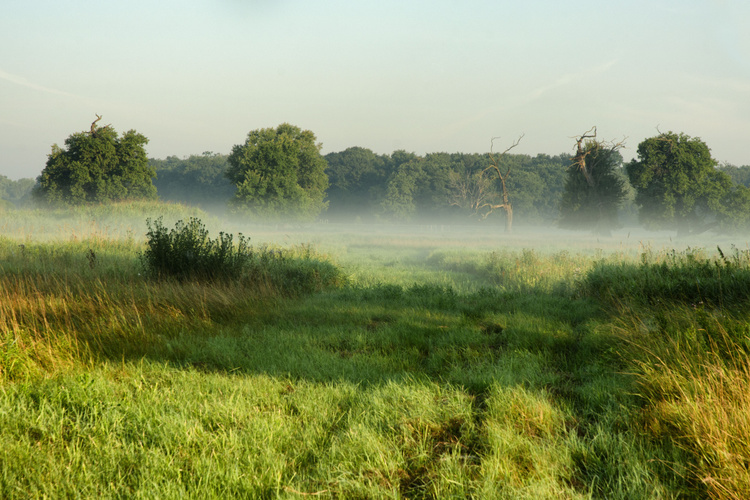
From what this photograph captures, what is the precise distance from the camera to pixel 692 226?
1278 inches

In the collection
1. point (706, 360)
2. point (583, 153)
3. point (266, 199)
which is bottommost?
point (706, 360)

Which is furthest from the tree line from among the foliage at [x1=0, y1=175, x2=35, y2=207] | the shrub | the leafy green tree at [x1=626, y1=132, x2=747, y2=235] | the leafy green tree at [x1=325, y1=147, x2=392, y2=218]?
the foliage at [x1=0, y1=175, x2=35, y2=207]

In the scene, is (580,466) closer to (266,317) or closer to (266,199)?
(266,317)

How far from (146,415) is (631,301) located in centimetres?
709

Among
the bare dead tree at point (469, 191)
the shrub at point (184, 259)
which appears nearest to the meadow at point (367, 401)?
the shrub at point (184, 259)

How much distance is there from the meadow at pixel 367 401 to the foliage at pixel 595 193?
29494 mm

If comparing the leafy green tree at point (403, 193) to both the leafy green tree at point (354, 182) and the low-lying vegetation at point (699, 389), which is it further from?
the low-lying vegetation at point (699, 389)

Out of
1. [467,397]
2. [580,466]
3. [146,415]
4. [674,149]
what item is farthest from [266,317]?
[674,149]

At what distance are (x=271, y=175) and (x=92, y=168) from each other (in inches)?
605

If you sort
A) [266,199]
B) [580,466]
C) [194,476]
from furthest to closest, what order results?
[266,199], [580,466], [194,476]

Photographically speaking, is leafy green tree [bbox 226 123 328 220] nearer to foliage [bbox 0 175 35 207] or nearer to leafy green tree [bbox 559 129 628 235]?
leafy green tree [bbox 559 129 628 235]

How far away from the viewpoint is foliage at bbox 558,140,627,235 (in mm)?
32763

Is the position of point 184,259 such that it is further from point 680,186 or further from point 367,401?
point 680,186

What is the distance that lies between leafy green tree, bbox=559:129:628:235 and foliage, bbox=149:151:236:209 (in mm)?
59601
